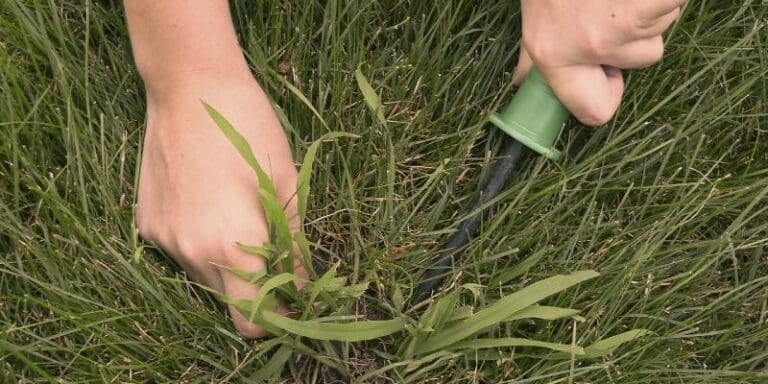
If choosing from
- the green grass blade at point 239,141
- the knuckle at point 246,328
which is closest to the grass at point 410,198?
the knuckle at point 246,328

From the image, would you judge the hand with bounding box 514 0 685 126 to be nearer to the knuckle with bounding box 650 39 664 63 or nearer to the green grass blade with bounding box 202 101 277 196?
the knuckle with bounding box 650 39 664 63

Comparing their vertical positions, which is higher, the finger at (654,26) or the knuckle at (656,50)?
the finger at (654,26)

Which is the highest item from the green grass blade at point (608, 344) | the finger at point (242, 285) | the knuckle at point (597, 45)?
the knuckle at point (597, 45)

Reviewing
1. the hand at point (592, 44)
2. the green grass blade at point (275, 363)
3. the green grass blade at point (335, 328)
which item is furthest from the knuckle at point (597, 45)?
the green grass blade at point (275, 363)

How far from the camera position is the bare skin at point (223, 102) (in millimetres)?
910

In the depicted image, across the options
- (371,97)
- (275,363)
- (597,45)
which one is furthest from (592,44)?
(275,363)

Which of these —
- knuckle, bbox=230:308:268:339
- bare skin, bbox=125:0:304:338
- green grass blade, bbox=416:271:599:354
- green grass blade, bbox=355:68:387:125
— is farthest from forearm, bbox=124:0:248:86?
green grass blade, bbox=416:271:599:354

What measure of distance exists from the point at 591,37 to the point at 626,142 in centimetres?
21

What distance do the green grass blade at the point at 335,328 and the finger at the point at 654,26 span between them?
0.41 m

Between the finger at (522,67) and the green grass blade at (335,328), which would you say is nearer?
the green grass blade at (335,328)

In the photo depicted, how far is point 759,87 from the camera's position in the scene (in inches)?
43.8

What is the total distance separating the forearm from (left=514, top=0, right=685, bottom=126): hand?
14.0 inches

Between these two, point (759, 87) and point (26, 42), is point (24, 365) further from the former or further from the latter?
point (759, 87)

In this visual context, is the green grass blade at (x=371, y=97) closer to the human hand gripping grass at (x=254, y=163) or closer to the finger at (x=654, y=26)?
the human hand gripping grass at (x=254, y=163)
